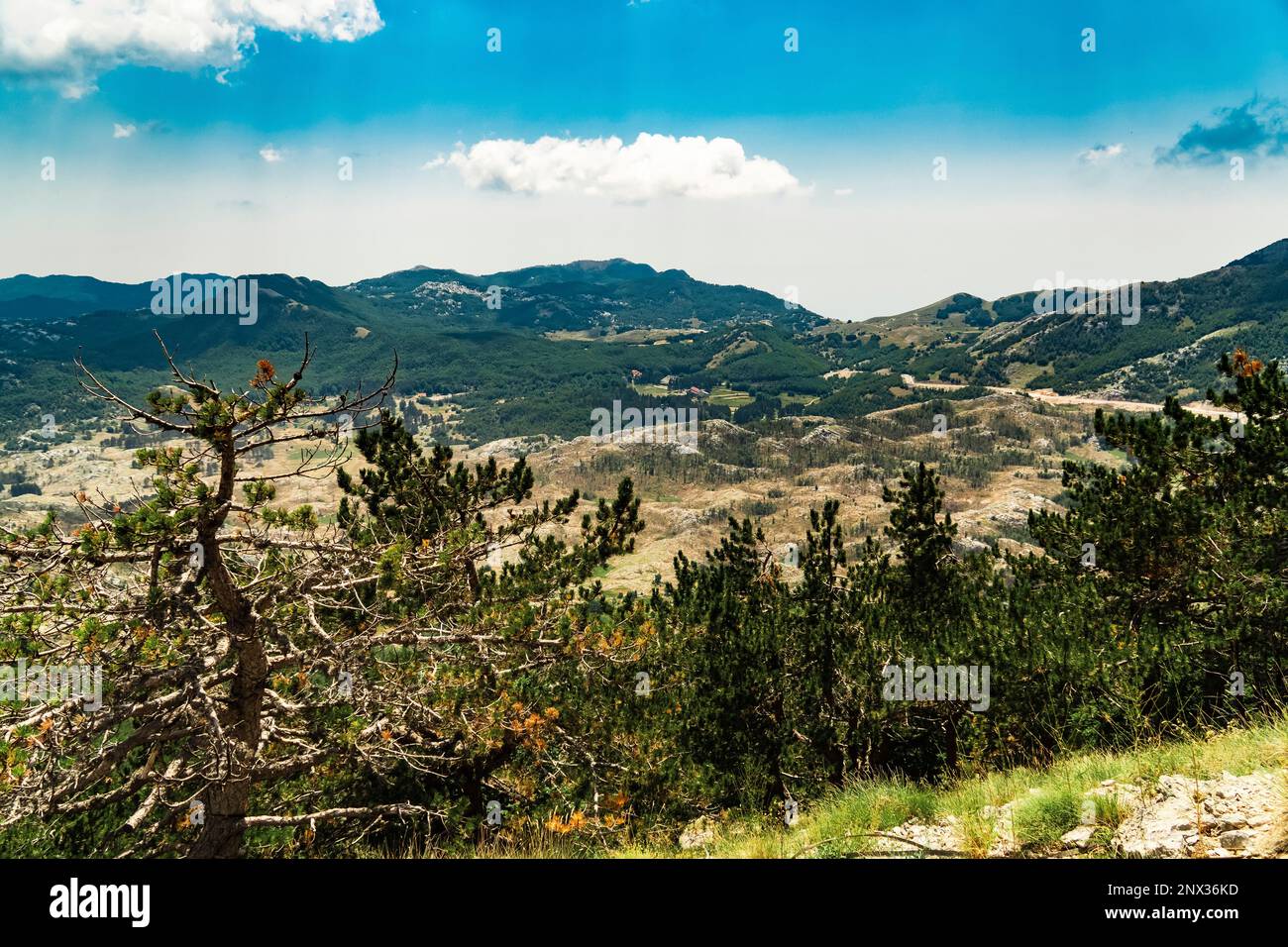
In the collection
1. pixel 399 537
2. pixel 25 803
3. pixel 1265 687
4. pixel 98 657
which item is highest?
pixel 399 537

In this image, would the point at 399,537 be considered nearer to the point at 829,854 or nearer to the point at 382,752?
the point at 382,752

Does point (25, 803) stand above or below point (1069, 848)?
below

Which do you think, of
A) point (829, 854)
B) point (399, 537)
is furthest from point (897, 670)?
point (399, 537)

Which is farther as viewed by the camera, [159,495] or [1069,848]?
[159,495]

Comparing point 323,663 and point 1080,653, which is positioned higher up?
point 323,663

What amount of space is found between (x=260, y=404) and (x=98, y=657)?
3.32 m

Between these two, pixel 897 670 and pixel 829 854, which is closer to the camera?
pixel 829 854

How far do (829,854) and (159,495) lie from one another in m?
7.28

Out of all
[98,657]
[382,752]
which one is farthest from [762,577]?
A: [98,657]

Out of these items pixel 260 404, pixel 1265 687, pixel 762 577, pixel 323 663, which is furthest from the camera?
pixel 762 577

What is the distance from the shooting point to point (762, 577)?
19.3 m

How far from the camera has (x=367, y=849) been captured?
9570 millimetres

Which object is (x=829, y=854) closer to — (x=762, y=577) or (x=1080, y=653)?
(x=1080, y=653)
